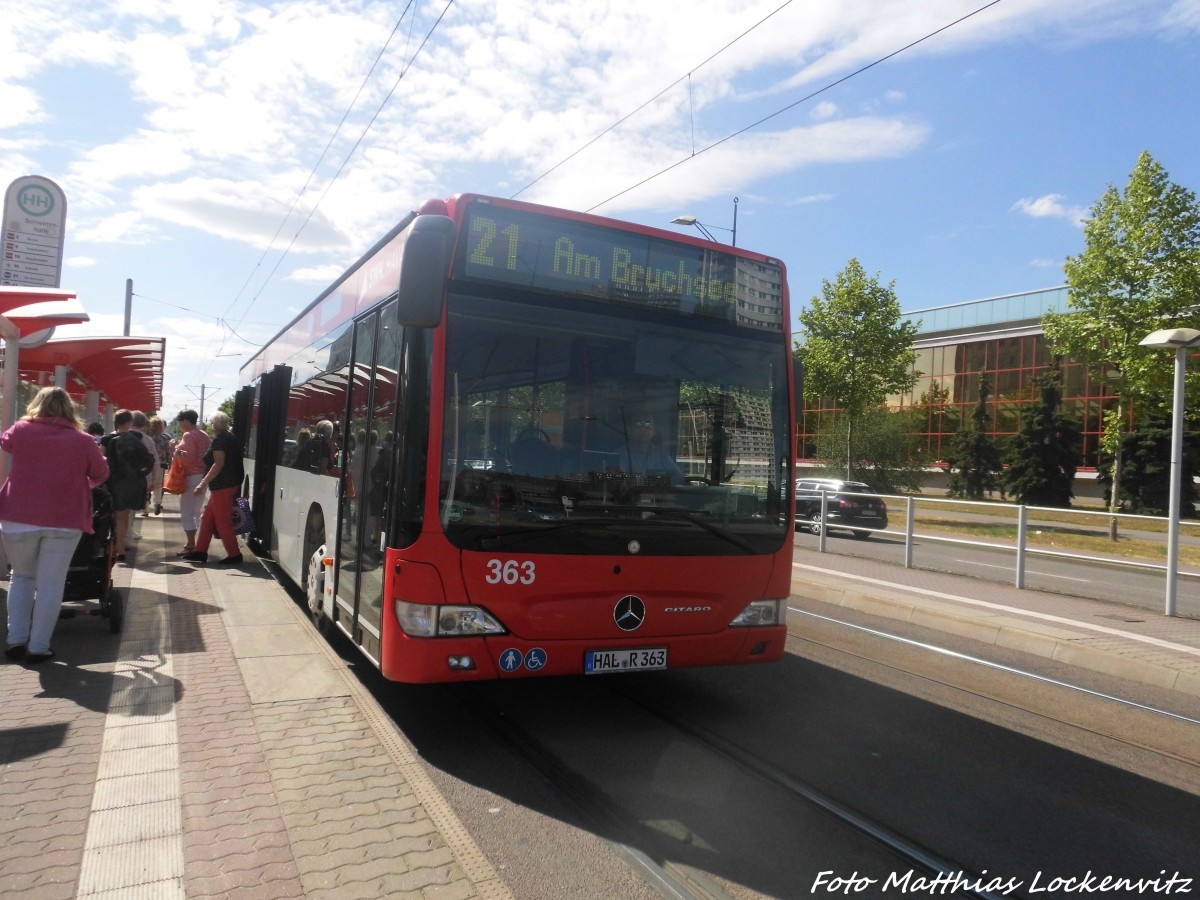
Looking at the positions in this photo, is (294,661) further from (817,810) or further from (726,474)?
(817,810)

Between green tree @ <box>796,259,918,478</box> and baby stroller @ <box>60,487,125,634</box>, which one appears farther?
green tree @ <box>796,259,918,478</box>

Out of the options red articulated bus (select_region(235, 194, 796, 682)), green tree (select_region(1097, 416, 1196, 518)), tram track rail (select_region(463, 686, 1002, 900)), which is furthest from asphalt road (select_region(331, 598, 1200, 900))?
green tree (select_region(1097, 416, 1196, 518))

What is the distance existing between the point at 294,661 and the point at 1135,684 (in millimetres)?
6694

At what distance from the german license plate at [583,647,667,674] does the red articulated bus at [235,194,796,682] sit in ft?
0.04

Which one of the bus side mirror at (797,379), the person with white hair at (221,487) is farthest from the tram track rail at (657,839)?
the person with white hair at (221,487)

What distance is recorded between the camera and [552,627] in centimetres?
519

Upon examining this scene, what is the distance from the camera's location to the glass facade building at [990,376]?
166ft

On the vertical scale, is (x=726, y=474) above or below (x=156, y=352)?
below

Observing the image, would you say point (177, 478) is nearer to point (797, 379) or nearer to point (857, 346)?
point (797, 379)

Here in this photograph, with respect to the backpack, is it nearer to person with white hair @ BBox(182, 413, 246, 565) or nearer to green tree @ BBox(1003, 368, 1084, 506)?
person with white hair @ BBox(182, 413, 246, 565)

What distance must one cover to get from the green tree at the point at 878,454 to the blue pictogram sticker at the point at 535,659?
1405 inches

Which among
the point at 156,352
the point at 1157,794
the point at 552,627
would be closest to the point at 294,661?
the point at 552,627

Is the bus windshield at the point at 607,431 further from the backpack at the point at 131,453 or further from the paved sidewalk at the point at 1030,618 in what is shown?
the backpack at the point at 131,453

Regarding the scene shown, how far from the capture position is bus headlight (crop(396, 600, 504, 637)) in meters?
4.93
